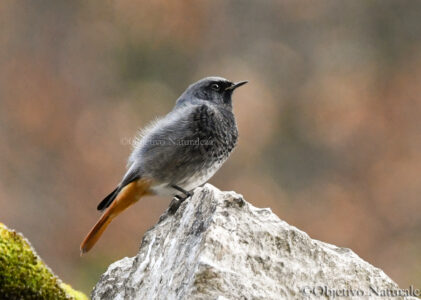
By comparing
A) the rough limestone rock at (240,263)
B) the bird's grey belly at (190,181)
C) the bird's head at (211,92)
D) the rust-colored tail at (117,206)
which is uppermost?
the bird's head at (211,92)

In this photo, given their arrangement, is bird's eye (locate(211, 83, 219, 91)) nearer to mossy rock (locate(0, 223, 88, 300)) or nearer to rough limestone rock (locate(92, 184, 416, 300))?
rough limestone rock (locate(92, 184, 416, 300))

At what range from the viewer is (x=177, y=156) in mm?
4773

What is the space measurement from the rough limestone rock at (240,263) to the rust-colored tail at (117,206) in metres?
1.23

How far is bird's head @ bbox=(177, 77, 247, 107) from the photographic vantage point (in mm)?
5285

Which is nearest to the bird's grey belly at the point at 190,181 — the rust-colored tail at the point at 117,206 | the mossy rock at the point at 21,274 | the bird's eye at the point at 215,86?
the rust-colored tail at the point at 117,206

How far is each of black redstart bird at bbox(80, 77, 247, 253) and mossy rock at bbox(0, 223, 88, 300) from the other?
1.98 metres

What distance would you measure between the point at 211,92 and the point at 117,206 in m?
1.26

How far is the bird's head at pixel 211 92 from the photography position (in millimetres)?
5285

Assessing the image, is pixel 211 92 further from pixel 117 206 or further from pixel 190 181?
pixel 117 206

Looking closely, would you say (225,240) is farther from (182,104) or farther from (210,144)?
(182,104)

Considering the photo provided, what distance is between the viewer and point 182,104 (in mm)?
5234

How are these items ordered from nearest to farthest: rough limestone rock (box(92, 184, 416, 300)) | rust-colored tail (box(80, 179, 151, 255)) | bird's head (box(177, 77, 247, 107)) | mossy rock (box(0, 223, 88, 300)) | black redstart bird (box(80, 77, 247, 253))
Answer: mossy rock (box(0, 223, 88, 300))
rough limestone rock (box(92, 184, 416, 300))
rust-colored tail (box(80, 179, 151, 255))
black redstart bird (box(80, 77, 247, 253))
bird's head (box(177, 77, 247, 107))

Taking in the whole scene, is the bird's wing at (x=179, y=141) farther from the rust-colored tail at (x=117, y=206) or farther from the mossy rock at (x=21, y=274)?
the mossy rock at (x=21, y=274)

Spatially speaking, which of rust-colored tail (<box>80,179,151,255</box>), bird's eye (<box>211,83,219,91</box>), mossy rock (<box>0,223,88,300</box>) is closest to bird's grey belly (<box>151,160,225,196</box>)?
rust-colored tail (<box>80,179,151,255</box>)
